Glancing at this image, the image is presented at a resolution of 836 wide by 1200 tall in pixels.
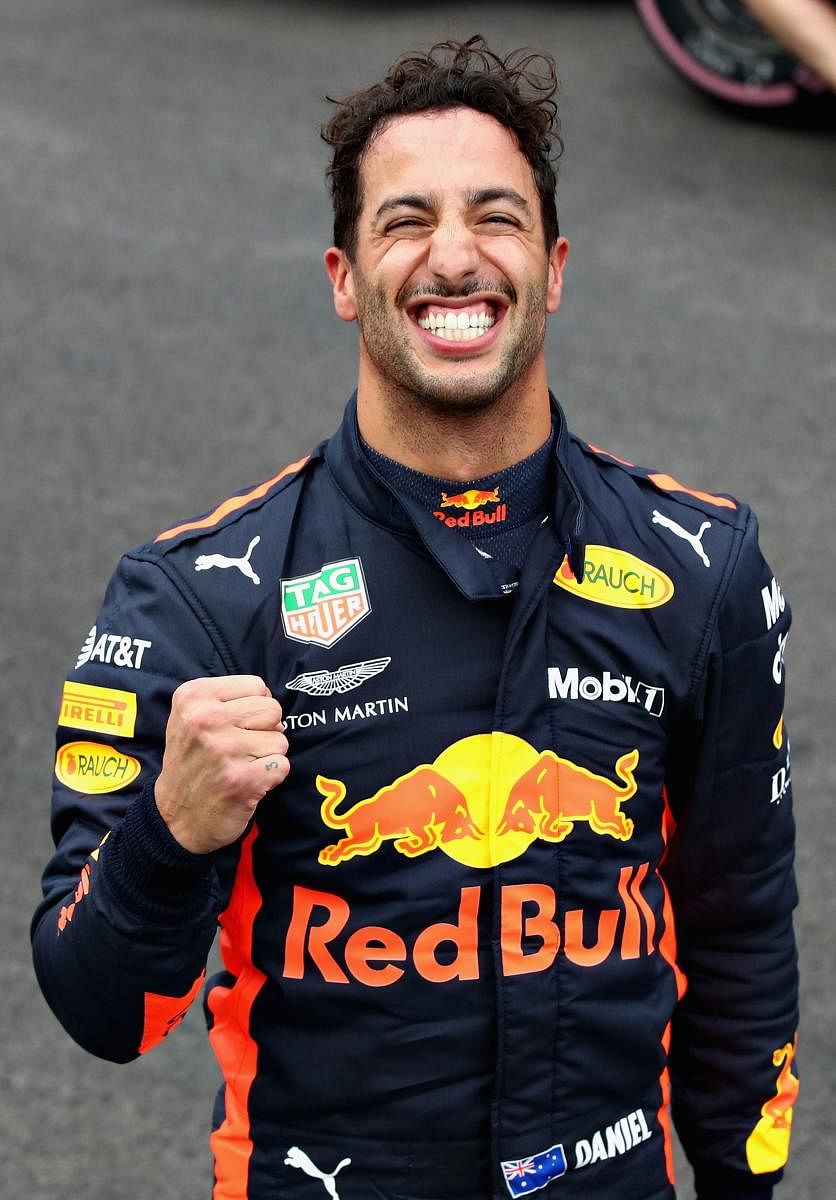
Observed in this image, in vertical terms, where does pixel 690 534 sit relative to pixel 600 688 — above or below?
above

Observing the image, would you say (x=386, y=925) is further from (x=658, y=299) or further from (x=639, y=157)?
(x=639, y=157)

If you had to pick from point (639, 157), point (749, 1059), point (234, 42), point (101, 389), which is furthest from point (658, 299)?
point (749, 1059)

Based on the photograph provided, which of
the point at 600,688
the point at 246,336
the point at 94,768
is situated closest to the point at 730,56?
the point at 246,336

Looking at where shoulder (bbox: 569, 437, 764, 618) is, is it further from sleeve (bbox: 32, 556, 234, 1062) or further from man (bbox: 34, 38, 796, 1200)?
sleeve (bbox: 32, 556, 234, 1062)

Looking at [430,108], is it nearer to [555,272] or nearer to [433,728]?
[555,272]

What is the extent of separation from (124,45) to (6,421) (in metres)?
4.47

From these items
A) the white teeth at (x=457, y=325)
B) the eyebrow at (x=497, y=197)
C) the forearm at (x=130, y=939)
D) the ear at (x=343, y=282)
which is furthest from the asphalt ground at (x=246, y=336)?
the eyebrow at (x=497, y=197)

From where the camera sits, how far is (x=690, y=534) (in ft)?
8.51

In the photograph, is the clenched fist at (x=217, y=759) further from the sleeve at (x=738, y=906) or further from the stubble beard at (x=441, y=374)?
the sleeve at (x=738, y=906)

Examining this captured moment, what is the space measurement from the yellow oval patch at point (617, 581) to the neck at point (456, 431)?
0.17 m

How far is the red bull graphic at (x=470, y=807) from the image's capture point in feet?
7.83

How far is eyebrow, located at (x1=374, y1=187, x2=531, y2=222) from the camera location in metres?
2.44

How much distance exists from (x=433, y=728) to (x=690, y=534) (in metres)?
0.47

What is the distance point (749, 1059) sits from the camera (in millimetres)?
2775
